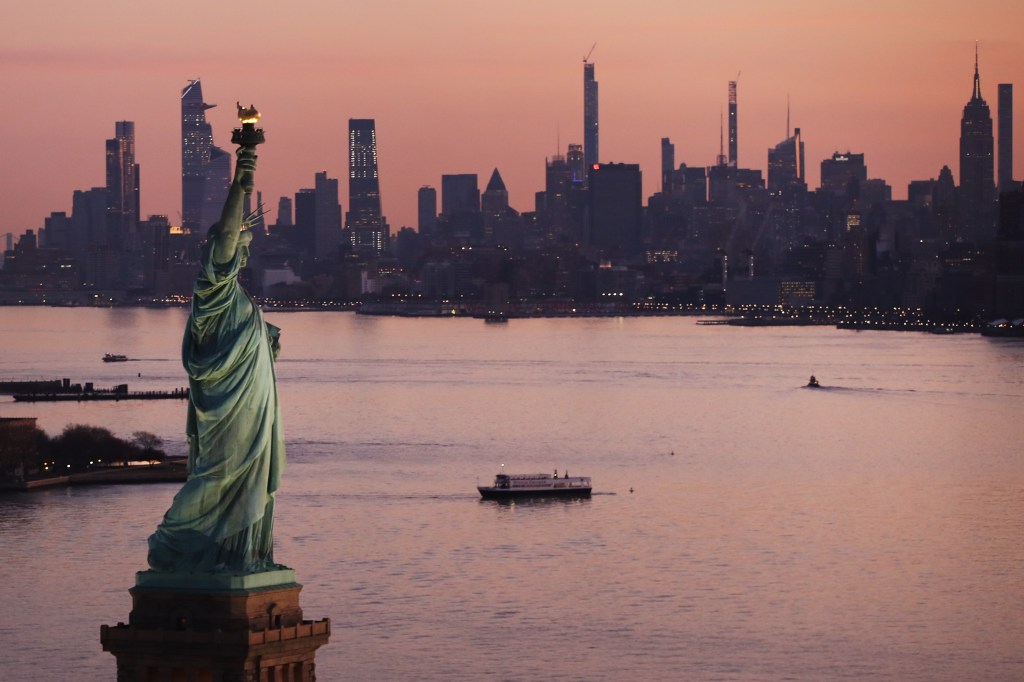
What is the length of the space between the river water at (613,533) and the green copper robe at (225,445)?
1257cm

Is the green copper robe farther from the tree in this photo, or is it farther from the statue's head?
the tree

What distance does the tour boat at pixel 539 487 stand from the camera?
36.9 metres

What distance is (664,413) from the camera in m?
57.0

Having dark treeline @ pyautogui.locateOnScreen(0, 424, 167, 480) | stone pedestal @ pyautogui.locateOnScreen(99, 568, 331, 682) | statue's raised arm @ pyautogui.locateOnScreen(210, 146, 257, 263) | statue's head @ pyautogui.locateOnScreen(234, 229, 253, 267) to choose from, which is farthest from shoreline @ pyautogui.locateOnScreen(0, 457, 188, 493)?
stone pedestal @ pyautogui.locateOnScreen(99, 568, 331, 682)

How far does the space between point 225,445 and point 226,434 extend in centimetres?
3

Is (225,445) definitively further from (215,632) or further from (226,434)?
(215,632)

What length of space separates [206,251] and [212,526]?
81 centimetres

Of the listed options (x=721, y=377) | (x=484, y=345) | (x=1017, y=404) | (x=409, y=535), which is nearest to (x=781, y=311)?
(x=484, y=345)

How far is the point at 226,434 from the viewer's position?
6750 mm

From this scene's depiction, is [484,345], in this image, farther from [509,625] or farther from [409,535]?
[509,625]

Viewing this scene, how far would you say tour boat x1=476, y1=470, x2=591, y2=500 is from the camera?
36.9 metres

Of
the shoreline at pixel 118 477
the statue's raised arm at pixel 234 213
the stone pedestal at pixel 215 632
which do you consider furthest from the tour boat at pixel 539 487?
the stone pedestal at pixel 215 632

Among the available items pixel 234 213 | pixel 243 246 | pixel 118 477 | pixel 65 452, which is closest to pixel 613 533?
pixel 118 477

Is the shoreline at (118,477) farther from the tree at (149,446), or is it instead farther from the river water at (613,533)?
the tree at (149,446)
